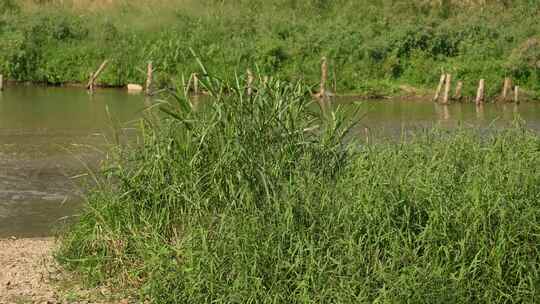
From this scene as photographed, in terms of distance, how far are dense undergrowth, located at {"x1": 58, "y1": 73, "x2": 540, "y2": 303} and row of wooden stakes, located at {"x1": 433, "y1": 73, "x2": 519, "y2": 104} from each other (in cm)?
2384

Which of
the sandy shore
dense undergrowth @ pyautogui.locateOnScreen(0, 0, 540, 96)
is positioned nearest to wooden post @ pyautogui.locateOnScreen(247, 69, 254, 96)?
the sandy shore

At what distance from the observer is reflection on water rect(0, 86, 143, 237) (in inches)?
555

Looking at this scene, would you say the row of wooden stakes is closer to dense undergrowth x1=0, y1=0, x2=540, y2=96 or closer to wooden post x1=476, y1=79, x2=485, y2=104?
wooden post x1=476, y1=79, x2=485, y2=104

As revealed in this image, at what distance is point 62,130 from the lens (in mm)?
24719

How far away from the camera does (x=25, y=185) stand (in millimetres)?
16484

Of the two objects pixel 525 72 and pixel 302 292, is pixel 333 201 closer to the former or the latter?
pixel 302 292

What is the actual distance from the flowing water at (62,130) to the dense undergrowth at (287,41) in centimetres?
233

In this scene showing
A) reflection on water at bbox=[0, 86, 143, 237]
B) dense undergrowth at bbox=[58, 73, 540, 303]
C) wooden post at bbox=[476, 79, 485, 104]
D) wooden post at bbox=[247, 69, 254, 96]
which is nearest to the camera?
dense undergrowth at bbox=[58, 73, 540, 303]

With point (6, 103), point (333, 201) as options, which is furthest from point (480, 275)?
point (6, 103)

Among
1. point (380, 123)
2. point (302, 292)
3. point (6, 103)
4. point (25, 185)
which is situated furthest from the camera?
point (6, 103)

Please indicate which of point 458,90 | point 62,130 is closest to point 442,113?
point 458,90

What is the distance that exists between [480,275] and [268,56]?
29.3 metres

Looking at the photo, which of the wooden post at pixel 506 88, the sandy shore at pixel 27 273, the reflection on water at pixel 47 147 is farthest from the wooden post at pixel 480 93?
the sandy shore at pixel 27 273

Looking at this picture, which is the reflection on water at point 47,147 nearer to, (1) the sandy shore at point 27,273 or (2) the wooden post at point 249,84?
(1) the sandy shore at point 27,273
